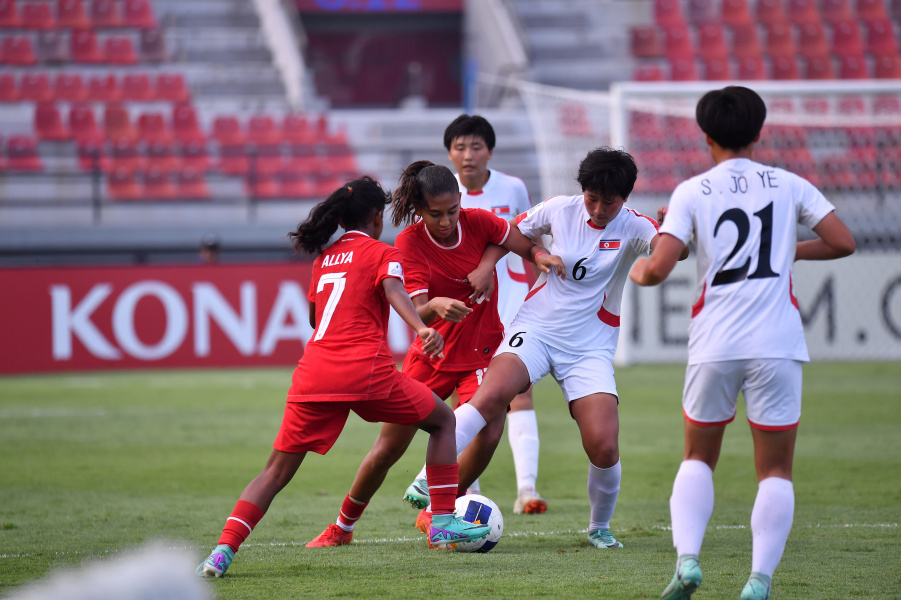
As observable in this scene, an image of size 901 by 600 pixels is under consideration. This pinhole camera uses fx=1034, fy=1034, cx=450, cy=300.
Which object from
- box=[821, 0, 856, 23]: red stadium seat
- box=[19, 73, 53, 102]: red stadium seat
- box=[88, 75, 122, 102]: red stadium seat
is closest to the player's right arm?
box=[88, 75, 122, 102]: red stadium seat

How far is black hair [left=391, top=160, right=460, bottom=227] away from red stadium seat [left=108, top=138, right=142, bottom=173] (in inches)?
532

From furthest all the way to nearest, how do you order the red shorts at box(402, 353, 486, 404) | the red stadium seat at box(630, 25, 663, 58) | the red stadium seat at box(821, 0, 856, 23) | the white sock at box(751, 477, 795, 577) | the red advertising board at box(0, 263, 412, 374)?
1. the red stadium seat at box(821, 0, 856, 23)
2. the red stadium seat at box(630, 25, 663, 58)
3. the red advertising board at box(0, 263, 412, 374)
4. the red shorts at box(402, 353, 486, 404)
5. the white sock at box(751, 477, 795, 577)

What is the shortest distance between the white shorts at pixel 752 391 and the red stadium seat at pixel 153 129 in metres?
16.9

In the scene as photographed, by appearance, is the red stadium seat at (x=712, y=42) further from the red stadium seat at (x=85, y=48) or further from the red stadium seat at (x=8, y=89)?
the red stadium seat at (x=8, y=89)

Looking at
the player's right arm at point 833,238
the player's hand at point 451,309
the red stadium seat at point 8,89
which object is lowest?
the player's hand at point 451,309

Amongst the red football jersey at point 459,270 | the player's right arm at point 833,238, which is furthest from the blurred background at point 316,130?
the player's right arm at point 833,238

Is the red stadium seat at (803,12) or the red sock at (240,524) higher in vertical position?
the red stadium seat at (803,12)

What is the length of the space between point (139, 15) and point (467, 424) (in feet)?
64.2

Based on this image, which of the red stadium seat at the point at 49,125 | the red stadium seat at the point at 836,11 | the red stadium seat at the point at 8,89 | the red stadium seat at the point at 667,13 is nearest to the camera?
the red stadium seat at the point at 49,125

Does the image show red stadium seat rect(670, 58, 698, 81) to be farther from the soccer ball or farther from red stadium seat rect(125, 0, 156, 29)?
the soccer ball

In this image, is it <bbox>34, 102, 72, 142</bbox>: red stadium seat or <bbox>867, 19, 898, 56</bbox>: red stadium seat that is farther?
<bbox>867, 19, 898, 56</bbox>: red stadium seat

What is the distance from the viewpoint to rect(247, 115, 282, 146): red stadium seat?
1911 cm

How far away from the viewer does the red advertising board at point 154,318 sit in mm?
13695

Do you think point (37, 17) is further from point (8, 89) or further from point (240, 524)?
point (240, 524)
